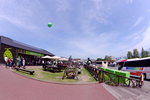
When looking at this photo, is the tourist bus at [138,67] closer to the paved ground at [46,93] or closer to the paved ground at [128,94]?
the paved ground at [128,94]

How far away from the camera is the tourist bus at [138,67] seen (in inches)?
472

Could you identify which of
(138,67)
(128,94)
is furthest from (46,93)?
(138,67)

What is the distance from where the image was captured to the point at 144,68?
12.4 meters

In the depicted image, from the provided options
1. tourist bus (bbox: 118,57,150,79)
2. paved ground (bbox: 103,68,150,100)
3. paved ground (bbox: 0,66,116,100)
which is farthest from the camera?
tourist bus (bbox: 118,57,150,79)

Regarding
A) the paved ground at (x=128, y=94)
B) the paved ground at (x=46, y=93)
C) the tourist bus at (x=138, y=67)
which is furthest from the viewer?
the tourist bus at (x=138, y=67)

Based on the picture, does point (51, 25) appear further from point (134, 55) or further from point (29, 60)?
point (134, 55)

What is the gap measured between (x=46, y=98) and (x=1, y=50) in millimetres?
18924

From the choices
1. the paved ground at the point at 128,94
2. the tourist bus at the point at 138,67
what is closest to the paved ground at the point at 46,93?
the paved ground at the point at 128,94

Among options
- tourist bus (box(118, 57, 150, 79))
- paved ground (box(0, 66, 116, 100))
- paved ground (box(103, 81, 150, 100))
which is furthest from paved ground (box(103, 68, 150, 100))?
tourist bus (box(118, 57, 150, 79))

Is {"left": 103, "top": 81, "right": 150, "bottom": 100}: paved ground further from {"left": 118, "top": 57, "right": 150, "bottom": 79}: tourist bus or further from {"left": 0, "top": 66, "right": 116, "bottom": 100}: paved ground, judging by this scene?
{"left": 118, "top": 57, "right": 150, "bottom": 79}: tourist bus

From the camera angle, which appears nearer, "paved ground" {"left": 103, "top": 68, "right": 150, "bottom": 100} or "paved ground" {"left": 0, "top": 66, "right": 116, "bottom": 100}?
"paved ground" {"left": 0, "top": 66, "right": 116, "bottom": 100}

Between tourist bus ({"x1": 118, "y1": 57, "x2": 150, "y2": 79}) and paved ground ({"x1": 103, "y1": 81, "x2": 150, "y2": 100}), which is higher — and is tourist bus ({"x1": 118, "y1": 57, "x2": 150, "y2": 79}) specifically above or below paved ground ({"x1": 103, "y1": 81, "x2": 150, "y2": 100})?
above

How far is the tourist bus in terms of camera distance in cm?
1200

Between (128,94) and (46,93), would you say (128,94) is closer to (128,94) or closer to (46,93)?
(128,94)
